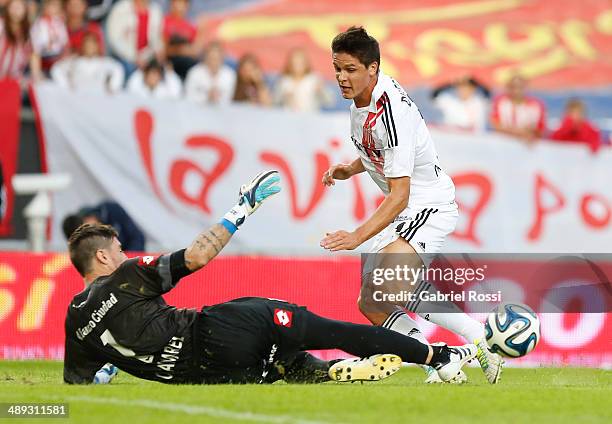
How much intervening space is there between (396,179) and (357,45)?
1001mm

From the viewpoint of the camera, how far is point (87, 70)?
1677 cm

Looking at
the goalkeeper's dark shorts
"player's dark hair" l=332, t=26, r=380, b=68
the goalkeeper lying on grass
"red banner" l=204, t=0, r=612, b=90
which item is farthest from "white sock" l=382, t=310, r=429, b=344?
"red banner" l=204, t=0, r=612, b=90

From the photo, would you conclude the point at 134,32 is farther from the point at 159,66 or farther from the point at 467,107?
the point at 467,107

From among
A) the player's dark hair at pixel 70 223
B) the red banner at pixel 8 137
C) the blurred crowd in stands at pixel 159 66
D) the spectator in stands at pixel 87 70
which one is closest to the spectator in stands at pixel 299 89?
the blurred crowd in stands at pixel 159 66

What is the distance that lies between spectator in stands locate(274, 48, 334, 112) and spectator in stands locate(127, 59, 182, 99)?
147 cm

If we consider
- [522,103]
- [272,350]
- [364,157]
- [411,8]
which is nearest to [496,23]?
[411,8]

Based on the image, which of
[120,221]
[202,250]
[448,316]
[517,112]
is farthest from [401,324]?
[517,112]

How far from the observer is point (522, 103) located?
59.7ft

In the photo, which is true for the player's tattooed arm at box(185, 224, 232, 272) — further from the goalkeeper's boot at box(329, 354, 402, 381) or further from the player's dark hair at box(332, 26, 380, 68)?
the player's dark hair at box(332, 26, 380, 68)

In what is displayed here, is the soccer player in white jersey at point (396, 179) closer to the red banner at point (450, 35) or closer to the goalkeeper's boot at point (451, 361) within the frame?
the goalkeeper's boot at point (451, 361)

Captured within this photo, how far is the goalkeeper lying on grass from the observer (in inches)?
326

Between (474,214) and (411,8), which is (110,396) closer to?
(474,214)

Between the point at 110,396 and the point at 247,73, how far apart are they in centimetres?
973

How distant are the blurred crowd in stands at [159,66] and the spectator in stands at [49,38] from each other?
0.01 meters
